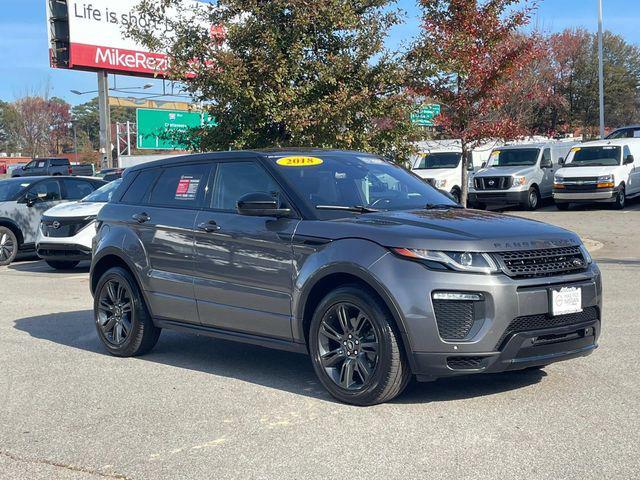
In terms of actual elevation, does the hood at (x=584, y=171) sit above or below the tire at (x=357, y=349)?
above

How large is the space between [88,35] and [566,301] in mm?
37953

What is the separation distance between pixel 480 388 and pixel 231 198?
245cm

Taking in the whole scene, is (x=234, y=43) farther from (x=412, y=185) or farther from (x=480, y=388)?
(x=480, y=388)

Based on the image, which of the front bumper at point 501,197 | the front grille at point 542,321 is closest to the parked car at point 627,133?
the front bumper at point 501,197

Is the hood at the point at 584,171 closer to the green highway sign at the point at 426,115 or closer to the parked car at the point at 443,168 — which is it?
the parked car at the point at 443,168

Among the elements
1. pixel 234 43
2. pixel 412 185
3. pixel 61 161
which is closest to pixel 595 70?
pixel 61 161

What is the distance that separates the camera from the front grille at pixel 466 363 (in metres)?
5.44

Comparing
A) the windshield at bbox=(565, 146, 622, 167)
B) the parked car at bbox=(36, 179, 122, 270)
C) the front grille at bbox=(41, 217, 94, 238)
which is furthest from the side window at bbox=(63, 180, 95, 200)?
the windshield at bbox=(565, 146, 622, 167)

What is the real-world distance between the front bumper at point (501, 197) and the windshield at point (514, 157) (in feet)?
5.09

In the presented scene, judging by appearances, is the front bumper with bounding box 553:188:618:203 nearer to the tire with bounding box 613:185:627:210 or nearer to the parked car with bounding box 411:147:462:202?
the tire with bounding box 613:185:627:210

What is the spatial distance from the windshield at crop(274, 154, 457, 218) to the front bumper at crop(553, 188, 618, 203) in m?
Result: 17.6

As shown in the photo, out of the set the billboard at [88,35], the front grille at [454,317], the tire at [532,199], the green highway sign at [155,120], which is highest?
the billboard at [88,35]

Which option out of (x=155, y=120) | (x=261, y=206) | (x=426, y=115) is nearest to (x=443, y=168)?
(x=426, y=115)

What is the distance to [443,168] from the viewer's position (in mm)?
25891
